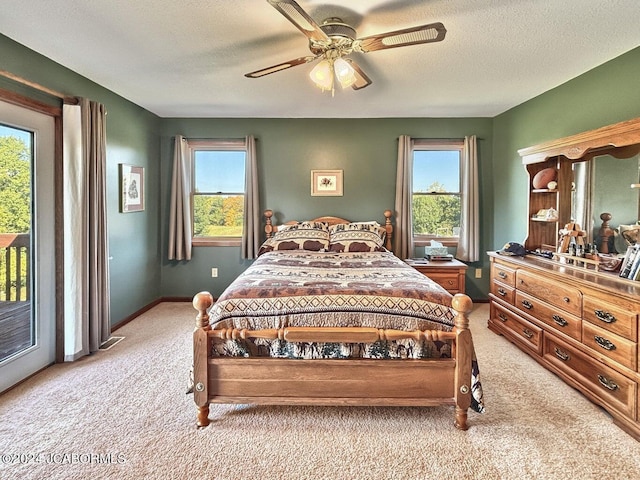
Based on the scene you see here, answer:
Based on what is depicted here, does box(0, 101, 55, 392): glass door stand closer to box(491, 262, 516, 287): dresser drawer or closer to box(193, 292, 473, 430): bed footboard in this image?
box(193, 292, 473, 430): bed footboard

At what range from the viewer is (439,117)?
5.02 metres

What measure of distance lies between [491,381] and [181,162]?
4276 millimetres

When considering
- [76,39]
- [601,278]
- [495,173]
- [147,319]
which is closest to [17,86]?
[76,39]

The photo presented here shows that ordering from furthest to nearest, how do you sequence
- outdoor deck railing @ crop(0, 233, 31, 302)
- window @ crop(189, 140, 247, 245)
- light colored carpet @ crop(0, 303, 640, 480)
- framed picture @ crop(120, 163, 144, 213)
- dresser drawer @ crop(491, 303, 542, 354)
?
window @ crop(189, 140, 247, 245)
framed picture @ crop(120, 163, 144, 213)
dresser drawer @ crop(491, 303, 542, 354)
outdoor deck railing @ crop(0, 233, 31, 302)
light colored carpet @ crop(0, 303, 640, 480)

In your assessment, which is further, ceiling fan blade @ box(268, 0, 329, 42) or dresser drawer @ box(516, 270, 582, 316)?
dresser drawer @ box(516, 270, 582, 316)

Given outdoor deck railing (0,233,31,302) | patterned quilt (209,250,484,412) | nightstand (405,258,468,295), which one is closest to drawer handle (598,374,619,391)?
patterned quilt (209,250,484,412)

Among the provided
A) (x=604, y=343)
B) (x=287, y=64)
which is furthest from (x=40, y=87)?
(x=604, y=343)

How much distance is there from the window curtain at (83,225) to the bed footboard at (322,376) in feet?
5.32

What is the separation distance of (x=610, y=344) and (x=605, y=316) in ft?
0.55

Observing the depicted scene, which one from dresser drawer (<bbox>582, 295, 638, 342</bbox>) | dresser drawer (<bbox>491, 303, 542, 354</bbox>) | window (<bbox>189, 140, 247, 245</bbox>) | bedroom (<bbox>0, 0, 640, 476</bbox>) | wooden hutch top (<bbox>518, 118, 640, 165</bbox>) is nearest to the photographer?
dresser drawer (<bbox>582, 295, 638, 342</bbox>)

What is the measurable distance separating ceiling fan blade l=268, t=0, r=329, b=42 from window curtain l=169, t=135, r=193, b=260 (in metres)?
3.27

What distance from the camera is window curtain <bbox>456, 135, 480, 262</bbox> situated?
495 cm

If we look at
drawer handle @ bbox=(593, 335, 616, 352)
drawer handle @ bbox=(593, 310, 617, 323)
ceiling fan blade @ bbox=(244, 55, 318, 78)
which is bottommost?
drawer handle @ bbox=(593, 335, 616, 352)

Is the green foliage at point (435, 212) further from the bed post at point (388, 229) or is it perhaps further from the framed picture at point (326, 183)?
the framed picture at point (326, 183)
